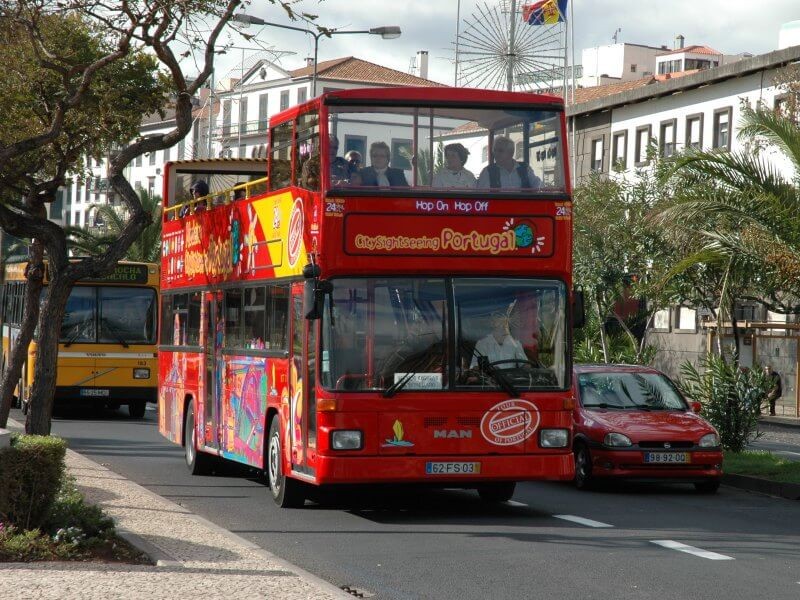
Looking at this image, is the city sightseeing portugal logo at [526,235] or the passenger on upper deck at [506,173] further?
the passenger on upper deck at [506,173]

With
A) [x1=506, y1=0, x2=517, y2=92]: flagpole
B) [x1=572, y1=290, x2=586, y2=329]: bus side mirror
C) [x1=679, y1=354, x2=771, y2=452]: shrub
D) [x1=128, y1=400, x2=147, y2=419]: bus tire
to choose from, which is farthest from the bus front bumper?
[x1=506, y1=0, x2=517, y2=92]: flagpole

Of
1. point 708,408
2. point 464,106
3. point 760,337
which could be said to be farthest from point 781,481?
point 760,337

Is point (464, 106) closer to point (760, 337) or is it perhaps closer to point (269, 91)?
point (760, 337)

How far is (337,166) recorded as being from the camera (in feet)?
47.0

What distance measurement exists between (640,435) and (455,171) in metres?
4.95

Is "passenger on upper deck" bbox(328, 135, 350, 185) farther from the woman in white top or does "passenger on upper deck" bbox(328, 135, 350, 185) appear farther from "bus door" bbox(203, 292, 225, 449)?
"bus door" bbox(203, 292, 225, 449)

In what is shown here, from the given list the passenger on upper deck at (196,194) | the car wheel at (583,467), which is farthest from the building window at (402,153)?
the passenger on upper deck at (196,194)

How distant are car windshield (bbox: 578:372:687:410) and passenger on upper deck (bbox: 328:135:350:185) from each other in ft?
20.2

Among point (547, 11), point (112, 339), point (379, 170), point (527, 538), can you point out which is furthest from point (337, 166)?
point (547, 11)

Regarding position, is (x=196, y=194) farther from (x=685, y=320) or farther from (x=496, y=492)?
(x=685, y=320)

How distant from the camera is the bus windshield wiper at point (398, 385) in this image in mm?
14141

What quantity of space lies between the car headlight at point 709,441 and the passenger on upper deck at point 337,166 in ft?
20.4

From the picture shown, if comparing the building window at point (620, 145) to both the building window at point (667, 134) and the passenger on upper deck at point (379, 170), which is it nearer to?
the building window at point (667, 134)

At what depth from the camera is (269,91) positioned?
357ft
